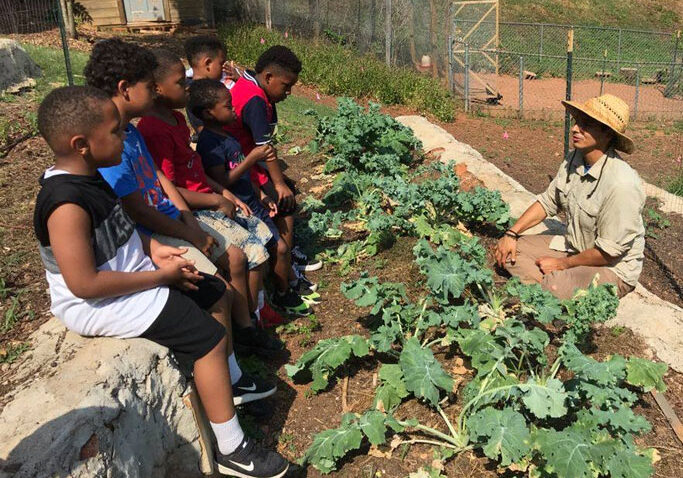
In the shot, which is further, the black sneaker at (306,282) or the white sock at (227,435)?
the black sneaker at (306,282)

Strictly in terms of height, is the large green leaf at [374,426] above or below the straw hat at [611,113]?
below

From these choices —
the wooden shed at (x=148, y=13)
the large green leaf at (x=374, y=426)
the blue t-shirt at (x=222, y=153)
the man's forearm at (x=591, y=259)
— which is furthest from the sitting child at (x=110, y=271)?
the wooden shed at (x=148, y=13)

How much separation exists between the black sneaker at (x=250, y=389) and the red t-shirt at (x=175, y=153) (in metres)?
1.17

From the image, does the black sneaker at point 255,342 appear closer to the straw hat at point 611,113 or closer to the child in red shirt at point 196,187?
the child in red shirt at point 196,187

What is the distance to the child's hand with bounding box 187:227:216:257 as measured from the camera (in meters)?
3.25

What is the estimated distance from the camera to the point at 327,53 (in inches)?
581

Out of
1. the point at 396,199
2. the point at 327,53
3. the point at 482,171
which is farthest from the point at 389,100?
the point at 396,199

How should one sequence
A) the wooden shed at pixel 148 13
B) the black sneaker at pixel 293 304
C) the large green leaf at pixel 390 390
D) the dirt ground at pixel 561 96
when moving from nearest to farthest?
the large green leaf at pixel 390 390 < the black sneaker at pixel 293 304 < the dirt ground at pixel 561 96 < the wooden shed at pixel 148 13

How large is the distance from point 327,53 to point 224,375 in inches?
512

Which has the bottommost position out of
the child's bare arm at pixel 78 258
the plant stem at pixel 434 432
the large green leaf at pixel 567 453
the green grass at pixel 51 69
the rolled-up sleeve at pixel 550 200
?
the plant stem at pixel 434 432

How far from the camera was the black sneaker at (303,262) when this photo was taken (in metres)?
5.18

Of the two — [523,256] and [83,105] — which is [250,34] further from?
[83,105]

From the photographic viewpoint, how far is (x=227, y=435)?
2.83m

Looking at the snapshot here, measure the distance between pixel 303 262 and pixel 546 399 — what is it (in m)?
2.71
